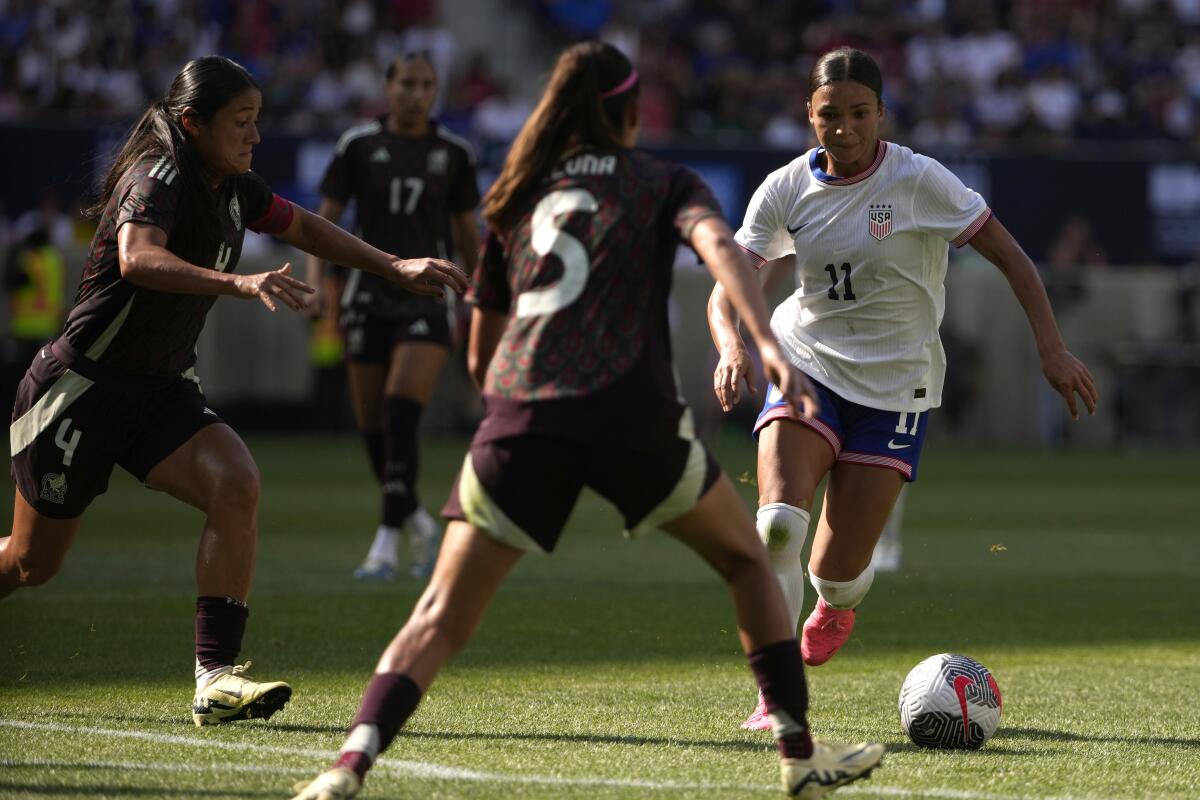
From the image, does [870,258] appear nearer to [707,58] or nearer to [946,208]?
[946,208]

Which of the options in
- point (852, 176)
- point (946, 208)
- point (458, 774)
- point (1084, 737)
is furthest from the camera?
point (852, 176)

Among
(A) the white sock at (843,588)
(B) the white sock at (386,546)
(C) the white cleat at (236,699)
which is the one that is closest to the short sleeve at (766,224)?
(A) the white sock at (843,588)

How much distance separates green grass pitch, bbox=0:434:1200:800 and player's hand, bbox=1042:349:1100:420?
112 centimetres

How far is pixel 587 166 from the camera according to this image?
4.70 m

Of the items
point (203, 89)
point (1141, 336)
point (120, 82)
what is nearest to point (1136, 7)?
point (1141, 336)

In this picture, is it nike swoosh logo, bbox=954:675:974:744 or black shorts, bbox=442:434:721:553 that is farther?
nike swoosh logo, bbox=954:675:974:744

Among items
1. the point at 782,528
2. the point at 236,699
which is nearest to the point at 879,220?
the point at 782,528

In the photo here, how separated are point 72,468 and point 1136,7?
2486 cm

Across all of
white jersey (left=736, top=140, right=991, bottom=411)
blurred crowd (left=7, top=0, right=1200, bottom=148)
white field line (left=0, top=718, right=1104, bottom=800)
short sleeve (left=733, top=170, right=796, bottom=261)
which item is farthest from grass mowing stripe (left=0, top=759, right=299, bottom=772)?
blurred crowd (left=7, top=0, right=1200, bottom=148)

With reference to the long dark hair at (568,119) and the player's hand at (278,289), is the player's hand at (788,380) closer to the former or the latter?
the long dark hair at (568,119)

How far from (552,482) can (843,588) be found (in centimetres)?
212

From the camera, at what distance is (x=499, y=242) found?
191 inches

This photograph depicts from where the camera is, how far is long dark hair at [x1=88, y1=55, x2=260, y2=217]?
5.87m

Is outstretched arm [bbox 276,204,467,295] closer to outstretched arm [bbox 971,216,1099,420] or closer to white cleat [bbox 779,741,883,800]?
white cleat [bbox 779,741,883,800]
